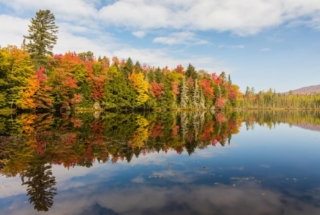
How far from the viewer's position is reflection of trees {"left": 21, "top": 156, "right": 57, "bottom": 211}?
29.5 ft

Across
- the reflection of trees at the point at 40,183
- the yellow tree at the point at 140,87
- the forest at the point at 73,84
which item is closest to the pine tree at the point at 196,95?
the forest at the point at 73,84

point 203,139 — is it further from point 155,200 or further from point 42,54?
point 42,54

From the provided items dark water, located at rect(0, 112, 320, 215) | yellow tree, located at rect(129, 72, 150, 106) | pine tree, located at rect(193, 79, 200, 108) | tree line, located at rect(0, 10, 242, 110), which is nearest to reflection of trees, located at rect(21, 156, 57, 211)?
dark water, located at rect(0, 112, 320, 215)

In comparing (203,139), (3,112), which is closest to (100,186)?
(203,139)

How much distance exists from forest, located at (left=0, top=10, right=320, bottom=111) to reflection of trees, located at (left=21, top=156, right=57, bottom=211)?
40327 millimetres

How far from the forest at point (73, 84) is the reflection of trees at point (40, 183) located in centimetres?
4033

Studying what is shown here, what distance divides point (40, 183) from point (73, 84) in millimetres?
51131

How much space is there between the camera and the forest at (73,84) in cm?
4900

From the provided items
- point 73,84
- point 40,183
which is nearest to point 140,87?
point 73,84

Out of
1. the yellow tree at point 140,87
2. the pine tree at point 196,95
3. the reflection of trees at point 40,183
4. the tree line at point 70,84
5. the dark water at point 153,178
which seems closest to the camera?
the dark water at point 153,178

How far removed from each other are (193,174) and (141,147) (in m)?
7.08

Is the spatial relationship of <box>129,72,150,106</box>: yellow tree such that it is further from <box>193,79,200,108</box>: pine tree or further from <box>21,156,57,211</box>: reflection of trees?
<box>21,156,57,211</box>: reflection of trees

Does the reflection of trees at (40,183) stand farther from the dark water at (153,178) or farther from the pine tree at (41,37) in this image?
the pine tree at (41,37)

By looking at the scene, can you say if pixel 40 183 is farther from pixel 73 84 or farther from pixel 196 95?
pixel 196 95
